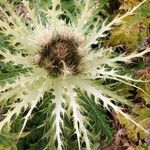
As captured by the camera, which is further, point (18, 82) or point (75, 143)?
point (75, 143)

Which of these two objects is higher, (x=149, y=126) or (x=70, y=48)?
(x=70, y=48)

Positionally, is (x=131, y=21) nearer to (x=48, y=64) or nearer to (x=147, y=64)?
(x=147, y=64)

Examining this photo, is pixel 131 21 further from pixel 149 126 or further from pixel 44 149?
pixel 44 149

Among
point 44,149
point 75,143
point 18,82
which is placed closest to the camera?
point 18,82

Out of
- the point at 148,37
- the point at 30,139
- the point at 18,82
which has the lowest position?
the point at 30,139

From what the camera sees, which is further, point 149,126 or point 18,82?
point 149,126

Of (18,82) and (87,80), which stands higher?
(18,82)

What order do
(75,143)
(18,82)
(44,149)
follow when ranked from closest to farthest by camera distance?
(18,82), (44,149), (75,143)

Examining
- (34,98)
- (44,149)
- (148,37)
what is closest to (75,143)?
(44,149)

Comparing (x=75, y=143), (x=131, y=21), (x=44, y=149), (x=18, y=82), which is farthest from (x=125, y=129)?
(x=18, y=82)
